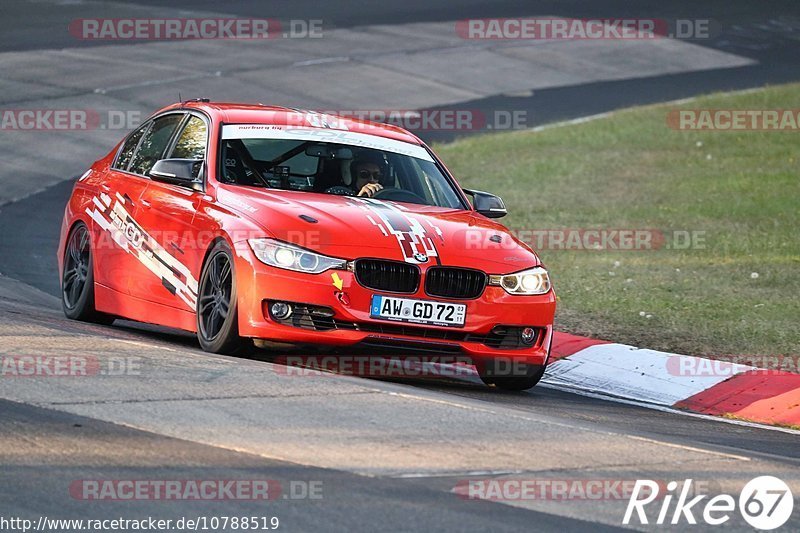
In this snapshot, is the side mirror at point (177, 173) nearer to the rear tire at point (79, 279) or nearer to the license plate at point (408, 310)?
the rear tire at point (79, 279)

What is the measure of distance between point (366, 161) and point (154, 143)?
168cm

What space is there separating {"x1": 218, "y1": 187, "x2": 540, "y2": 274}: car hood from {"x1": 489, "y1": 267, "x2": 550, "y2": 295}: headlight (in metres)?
0.04

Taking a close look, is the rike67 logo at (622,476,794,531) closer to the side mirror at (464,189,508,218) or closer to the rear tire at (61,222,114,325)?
the side mirror at (464,189,508,218)

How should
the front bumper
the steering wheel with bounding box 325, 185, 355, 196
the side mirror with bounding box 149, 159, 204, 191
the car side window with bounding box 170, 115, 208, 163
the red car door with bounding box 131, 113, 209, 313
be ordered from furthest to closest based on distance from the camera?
the car side window with bounding box 170, 115, 208, 163, the steering wheel with bounding box 325, 185, 355, 196, the side mirror with bounding box 149, 159, 204, 191, the red car door with bounding box 131, 113, 209, 313, the front bumper

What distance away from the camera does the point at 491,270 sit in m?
9.14

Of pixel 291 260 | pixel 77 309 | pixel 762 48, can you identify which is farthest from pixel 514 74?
pixel 291 260

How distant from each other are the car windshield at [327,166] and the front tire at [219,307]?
79cm

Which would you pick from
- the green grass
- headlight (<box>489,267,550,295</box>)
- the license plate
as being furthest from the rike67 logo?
the green grass

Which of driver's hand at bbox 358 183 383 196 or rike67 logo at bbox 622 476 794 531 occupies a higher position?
driver's hand at bbox 358 183 383 196

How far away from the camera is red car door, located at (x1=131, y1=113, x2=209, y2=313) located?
31.3ft

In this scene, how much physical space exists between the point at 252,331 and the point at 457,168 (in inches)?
487

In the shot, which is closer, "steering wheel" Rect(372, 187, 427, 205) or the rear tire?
"steering wheel" Rect(372, 187, 427, 205)

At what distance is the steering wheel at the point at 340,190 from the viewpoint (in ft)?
32.7

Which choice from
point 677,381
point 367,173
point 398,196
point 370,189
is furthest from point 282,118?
point 677,381
